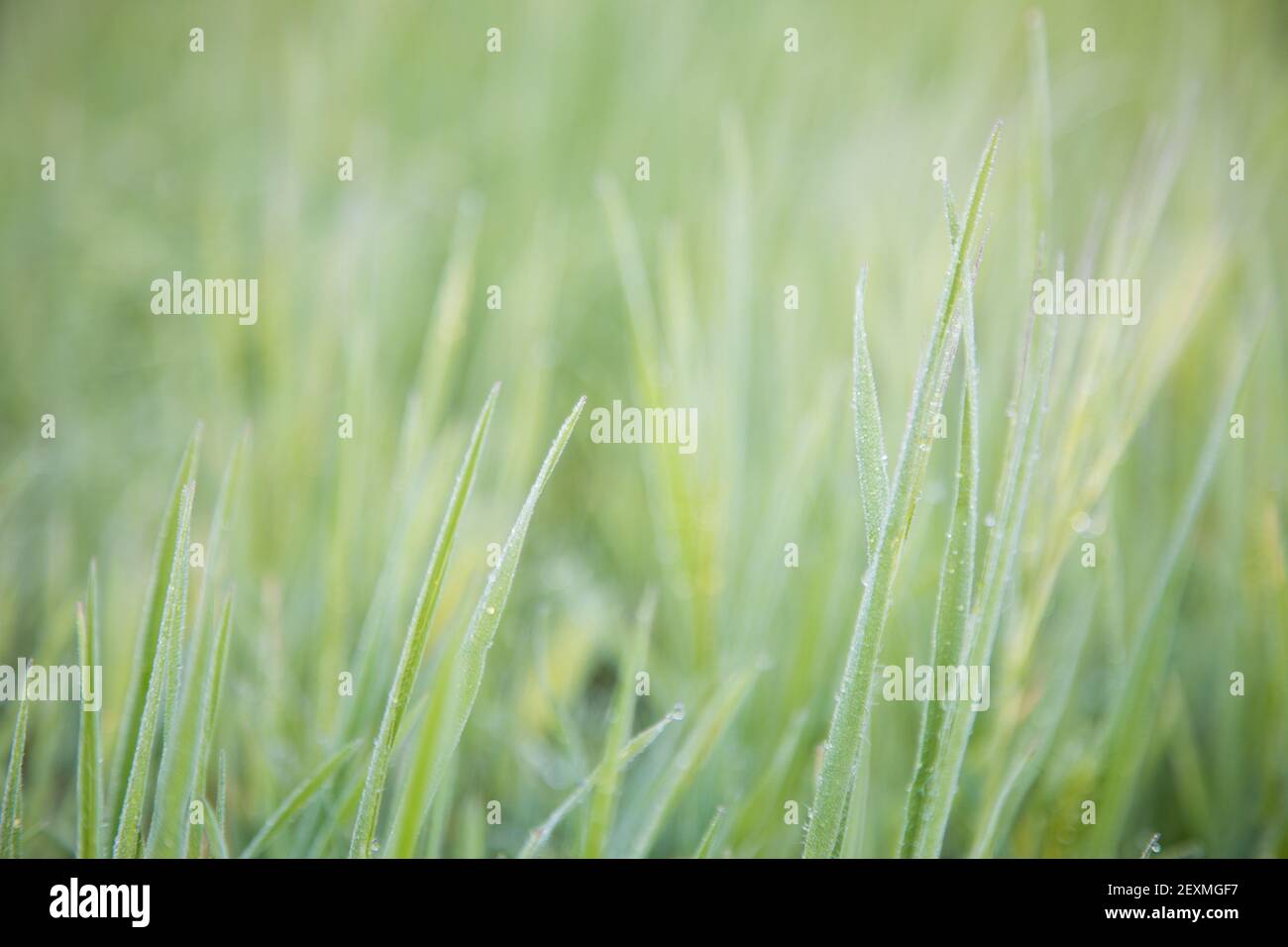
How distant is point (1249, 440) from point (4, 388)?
1171 millimetres

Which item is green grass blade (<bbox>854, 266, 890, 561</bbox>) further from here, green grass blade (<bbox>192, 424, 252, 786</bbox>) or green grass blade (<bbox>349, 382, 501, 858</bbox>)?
green grass blade (<bbox>192, 424, 252, 786</bbox>)

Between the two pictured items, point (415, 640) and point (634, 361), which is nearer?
point (415, 640)

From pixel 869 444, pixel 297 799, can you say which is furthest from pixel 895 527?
pixel 297 799

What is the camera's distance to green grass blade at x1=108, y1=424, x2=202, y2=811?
1.21 ft

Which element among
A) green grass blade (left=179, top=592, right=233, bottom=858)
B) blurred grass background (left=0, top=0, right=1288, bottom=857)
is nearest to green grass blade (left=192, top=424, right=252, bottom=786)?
green grass blade (left=179, top=592, right=233, bottom=858)

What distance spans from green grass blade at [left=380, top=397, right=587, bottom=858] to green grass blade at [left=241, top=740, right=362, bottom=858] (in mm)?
68

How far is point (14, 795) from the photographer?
373 millimetres

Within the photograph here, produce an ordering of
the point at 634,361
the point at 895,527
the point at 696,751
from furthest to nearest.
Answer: the point at 634,361 < the point at 696,751 < the point at 895,527

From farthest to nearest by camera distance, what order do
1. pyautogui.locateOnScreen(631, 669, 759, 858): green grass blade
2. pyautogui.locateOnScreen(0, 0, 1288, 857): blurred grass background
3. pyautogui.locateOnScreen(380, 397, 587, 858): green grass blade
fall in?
pyautogui.locateOnScreen(0, 0, 1288, 857): blurred grass background, pyautogui.locateOnScreen(631, 669, 759, 858): green grass blade, pyautogui.locateOnScreen(380, 397, 587, 858): green grass blade

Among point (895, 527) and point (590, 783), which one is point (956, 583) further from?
point (590, 783)

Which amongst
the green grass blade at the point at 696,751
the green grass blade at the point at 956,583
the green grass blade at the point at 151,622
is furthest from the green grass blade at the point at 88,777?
the green grass blade at the point at 956,583

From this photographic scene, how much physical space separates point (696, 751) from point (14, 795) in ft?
0.99

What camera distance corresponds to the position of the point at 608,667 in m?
0.75
